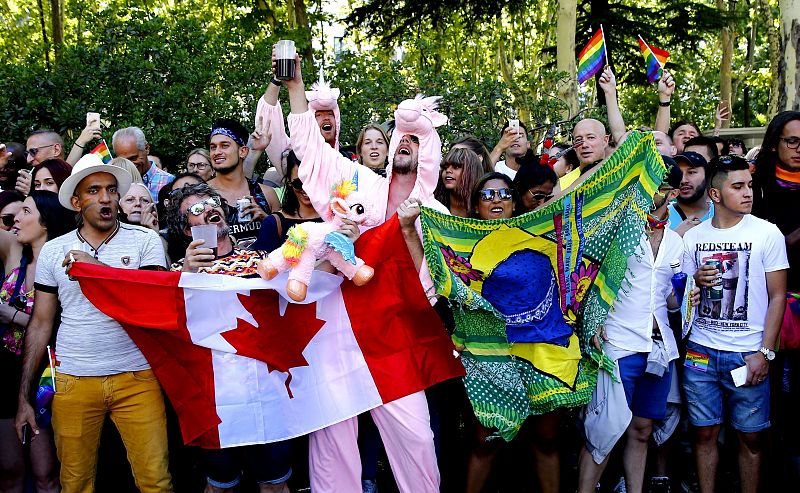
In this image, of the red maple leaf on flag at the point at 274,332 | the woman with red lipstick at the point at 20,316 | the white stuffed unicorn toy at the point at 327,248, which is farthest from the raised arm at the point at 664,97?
the woman with red lipstick at the point at 20,316

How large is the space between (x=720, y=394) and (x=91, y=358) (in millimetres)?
3800

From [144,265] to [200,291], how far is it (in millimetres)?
384

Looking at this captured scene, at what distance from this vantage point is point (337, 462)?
14.3ft

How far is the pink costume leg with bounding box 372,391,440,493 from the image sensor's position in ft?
13.8

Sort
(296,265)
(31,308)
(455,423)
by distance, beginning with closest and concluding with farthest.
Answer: (296,265)
(31,308)
(455,423)

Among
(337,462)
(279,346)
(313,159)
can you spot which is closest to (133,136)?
(313,159)

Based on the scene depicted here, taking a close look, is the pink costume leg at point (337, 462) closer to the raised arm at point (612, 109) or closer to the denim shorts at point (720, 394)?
the denim shorts at point (720, 394)

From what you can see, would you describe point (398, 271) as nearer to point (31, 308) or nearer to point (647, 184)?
point (647, 184)

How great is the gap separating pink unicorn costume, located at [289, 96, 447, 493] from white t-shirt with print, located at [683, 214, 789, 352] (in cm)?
184

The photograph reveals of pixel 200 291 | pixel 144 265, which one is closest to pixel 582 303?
pixel 200 291

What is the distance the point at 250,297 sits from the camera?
4.38 metres

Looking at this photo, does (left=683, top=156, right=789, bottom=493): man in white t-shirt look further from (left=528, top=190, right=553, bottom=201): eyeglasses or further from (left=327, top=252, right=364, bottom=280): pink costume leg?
(left=327, top=252, right=364, bottom=280): pink costume leg

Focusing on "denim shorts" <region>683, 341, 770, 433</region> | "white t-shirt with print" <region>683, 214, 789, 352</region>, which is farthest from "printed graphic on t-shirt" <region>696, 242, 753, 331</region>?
"denim shorts" <region>683, 341, 770, 433</region>

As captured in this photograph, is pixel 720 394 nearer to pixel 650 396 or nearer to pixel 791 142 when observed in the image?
pixel 650 396
